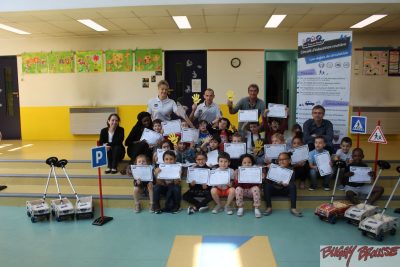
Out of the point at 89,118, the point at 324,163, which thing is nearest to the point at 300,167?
the point at 324,163

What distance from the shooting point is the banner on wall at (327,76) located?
5270mm

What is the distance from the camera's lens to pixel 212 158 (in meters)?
4.77

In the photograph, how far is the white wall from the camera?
8.15 metres

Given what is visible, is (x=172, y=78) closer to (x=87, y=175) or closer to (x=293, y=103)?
(x=293, y=103)

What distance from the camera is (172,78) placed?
8461 mm

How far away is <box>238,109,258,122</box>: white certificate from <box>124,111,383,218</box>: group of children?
0.26 metres

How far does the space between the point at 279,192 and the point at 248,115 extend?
4.00 feet

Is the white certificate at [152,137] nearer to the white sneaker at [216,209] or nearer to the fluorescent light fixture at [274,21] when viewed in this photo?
the white sneaker at [216,209]

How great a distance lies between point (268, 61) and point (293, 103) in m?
1.23

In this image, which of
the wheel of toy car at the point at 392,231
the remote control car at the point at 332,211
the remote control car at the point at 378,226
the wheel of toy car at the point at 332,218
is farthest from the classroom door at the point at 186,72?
the wheel of toy car at the point at 392,231

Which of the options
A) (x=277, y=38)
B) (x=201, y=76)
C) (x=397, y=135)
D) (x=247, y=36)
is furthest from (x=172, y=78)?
(x=397, y=135)

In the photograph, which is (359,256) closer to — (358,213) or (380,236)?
(380,236)

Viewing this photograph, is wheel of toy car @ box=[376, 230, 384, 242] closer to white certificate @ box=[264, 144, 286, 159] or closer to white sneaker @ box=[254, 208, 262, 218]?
white sneaker @ box=[254, 208, 262, 218]

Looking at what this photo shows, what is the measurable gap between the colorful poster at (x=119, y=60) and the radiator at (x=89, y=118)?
1001 millimetres
